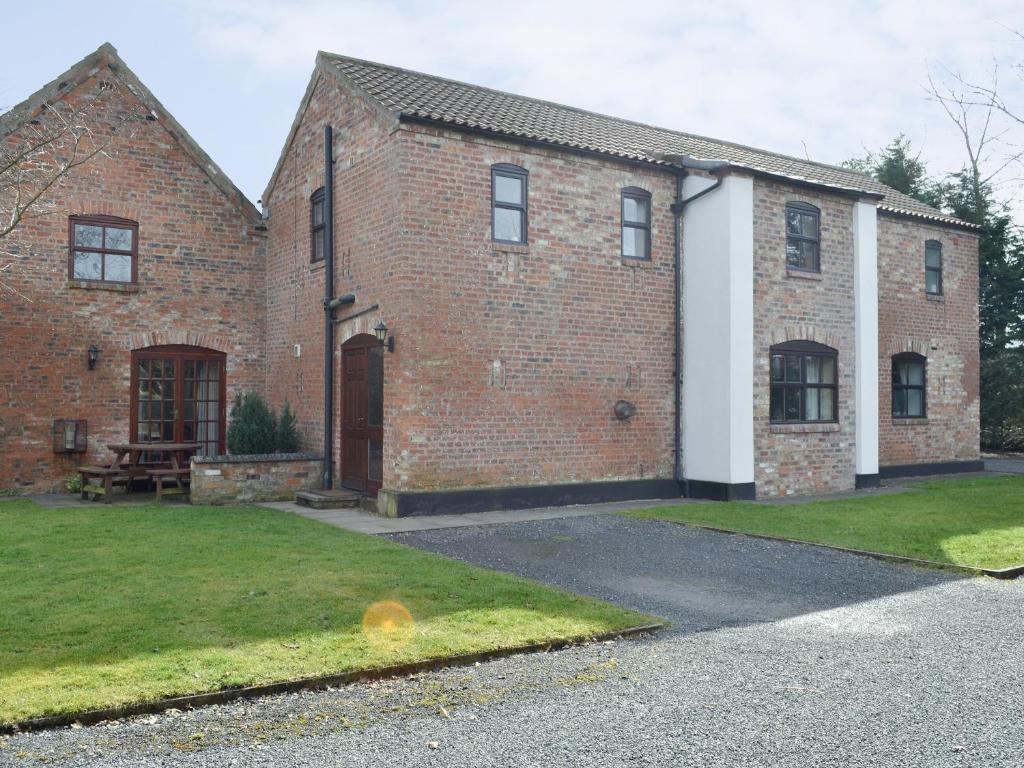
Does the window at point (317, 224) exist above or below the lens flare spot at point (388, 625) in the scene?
above

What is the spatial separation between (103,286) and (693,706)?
14.2m

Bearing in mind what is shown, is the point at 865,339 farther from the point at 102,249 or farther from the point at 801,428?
the point at 102,249

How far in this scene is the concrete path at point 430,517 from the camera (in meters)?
11.3

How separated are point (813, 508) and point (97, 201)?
13.4 metres

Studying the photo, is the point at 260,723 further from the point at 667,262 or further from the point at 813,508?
the point at 667,262

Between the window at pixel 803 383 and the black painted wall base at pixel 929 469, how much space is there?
3.73 meters

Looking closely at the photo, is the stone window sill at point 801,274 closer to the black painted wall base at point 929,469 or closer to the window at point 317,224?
the black painted wall base at point 929,469

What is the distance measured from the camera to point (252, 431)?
15.0 m

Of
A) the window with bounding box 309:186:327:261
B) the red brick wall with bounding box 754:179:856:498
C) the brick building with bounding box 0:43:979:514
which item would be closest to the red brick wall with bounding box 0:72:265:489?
the brick building with bounding box 0:43:979:514

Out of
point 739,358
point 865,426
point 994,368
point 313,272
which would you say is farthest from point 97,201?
point 994,368

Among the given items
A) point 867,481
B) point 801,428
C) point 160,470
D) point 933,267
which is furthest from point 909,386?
point 160,470

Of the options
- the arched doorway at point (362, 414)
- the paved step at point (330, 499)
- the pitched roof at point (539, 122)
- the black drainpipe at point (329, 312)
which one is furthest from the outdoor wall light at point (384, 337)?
the pitched roof at point (539, 122)

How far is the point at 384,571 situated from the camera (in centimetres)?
804

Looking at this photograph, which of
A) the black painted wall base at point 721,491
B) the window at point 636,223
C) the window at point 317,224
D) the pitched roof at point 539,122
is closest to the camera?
the pitched roof at point 539,122
